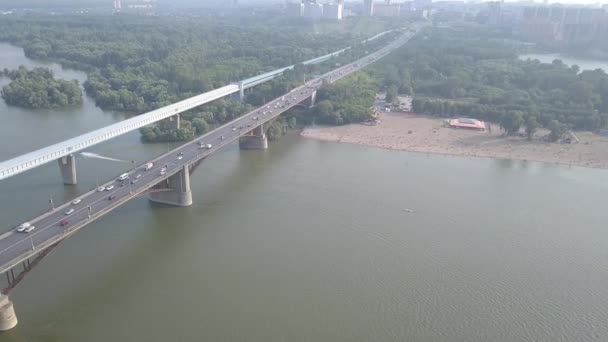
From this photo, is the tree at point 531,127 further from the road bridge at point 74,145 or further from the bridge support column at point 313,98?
the road bridge at point 74,145

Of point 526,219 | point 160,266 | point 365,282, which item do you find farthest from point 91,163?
point 526,219

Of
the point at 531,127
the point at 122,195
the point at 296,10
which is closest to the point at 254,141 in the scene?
the point at 122,195

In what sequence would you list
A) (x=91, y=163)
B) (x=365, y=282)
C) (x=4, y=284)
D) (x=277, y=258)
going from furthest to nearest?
1. (x=91, y=163)
2. (x=277, y=258)
3. (x=365, y=282)
4. (x=4, y=284)

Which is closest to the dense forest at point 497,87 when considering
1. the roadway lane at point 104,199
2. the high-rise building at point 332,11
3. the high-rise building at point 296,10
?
the roadway lane at point 104,199

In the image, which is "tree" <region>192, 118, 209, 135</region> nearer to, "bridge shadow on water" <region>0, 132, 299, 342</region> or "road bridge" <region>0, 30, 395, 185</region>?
"road bridge" <region>0, 30, 395, 185</region>

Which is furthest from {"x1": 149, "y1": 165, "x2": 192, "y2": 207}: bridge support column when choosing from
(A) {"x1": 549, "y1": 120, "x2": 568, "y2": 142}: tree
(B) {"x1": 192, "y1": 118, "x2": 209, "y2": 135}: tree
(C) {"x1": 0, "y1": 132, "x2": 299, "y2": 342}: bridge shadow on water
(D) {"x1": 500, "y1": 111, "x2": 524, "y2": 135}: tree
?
(A) {"x1": 549, "y1": 120, "x2": 568, "y2": 142}: tree

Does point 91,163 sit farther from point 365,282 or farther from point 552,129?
point 552,129

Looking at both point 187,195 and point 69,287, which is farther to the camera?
point 187,195

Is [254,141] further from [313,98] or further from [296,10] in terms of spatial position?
[296,10]
